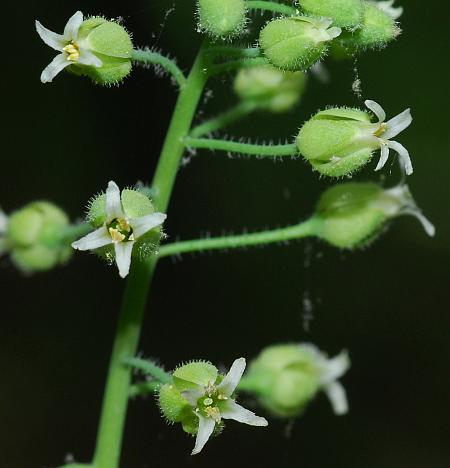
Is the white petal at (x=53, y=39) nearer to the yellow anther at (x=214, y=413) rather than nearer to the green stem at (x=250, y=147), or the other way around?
the green stem at (x=250, y=147)

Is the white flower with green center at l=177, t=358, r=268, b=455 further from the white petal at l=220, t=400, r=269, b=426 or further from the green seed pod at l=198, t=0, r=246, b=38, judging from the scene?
the green seed pod at l=198, t=0, r=246, b=38

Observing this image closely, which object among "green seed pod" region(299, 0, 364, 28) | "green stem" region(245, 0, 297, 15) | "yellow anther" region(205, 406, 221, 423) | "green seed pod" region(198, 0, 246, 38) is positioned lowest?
"yellow anther" region(205, 406, 221, 423)

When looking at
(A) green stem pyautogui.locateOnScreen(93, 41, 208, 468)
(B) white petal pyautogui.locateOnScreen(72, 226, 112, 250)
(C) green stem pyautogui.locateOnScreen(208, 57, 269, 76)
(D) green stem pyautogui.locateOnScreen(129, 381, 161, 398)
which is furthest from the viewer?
(D) green stem pyautogui.locateOnScreen(129, 381, 161, 398)

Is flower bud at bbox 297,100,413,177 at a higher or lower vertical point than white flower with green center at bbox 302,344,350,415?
higher

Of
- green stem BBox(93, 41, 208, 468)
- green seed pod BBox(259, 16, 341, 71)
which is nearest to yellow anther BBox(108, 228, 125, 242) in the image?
green stem BBox(93, 41, 208, 468)

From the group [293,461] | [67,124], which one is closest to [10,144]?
[67,124]

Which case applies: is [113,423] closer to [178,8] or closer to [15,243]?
[15,243]
